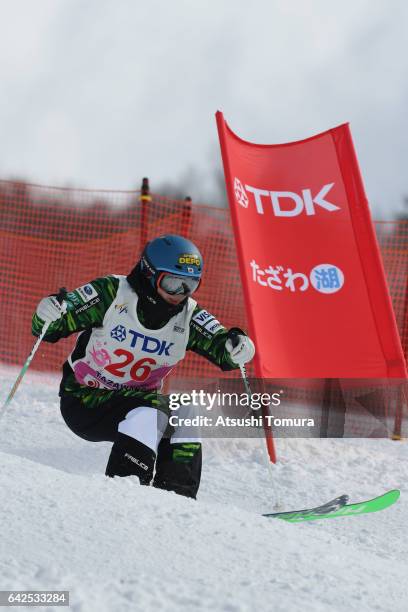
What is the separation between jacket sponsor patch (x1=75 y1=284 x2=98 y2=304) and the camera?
4188 mm

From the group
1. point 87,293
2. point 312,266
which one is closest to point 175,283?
point 87,293

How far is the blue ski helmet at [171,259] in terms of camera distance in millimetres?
4031

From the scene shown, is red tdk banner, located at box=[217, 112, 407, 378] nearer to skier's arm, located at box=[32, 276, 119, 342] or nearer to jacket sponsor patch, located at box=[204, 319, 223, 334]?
jacket sponsor patch, located at box=[204, 319, 223, 334]

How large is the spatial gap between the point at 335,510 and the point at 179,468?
1.11 meters

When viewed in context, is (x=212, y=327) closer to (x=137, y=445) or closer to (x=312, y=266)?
(x=137, y=445)

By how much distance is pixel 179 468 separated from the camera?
3893 mm

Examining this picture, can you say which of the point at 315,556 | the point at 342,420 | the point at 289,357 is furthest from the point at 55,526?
the point at 342,420

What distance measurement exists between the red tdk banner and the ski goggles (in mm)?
2279

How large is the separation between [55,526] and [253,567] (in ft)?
2.26

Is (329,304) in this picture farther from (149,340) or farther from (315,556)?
(315,556)

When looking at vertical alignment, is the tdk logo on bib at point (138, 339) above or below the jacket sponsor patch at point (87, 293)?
below

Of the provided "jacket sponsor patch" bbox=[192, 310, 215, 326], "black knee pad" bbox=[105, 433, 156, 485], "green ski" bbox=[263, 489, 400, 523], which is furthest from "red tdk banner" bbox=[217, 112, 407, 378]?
"black knee pad" bbox=[105, 433, 156, 485]

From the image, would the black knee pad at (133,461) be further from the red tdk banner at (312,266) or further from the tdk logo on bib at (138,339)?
the red tdk banner at (312,266)

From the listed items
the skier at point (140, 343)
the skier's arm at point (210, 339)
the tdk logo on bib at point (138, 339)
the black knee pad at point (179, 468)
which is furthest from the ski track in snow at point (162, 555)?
the skier's arm at point (210, 339)
